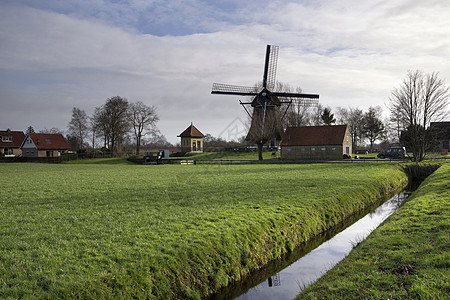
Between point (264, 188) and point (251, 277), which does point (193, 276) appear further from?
point (264, 188)

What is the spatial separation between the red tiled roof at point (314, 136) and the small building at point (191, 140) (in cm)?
2142

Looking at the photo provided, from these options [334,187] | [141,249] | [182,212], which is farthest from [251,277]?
[334,187]

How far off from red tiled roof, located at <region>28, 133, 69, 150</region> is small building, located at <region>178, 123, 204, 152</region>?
26400 mm

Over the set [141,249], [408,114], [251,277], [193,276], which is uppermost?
[408,114]

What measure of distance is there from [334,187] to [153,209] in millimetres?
10022

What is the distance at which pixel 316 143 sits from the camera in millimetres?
50375

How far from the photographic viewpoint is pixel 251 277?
812 cm

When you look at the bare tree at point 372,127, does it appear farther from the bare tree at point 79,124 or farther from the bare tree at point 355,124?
the bare tree at point 79,124

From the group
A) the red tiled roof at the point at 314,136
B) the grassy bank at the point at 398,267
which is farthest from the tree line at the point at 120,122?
the grassy bank at the point at 398,267

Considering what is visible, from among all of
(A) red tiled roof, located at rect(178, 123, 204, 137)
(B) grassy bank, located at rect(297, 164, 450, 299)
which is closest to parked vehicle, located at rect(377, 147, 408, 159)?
(A) red tiled roof, located at rect(178, 123, 204, 137)

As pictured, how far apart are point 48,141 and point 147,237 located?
7151 cm

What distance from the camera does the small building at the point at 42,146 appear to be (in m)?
67.8

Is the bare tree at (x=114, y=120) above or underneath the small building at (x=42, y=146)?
above

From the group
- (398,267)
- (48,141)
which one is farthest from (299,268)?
(48,141)
